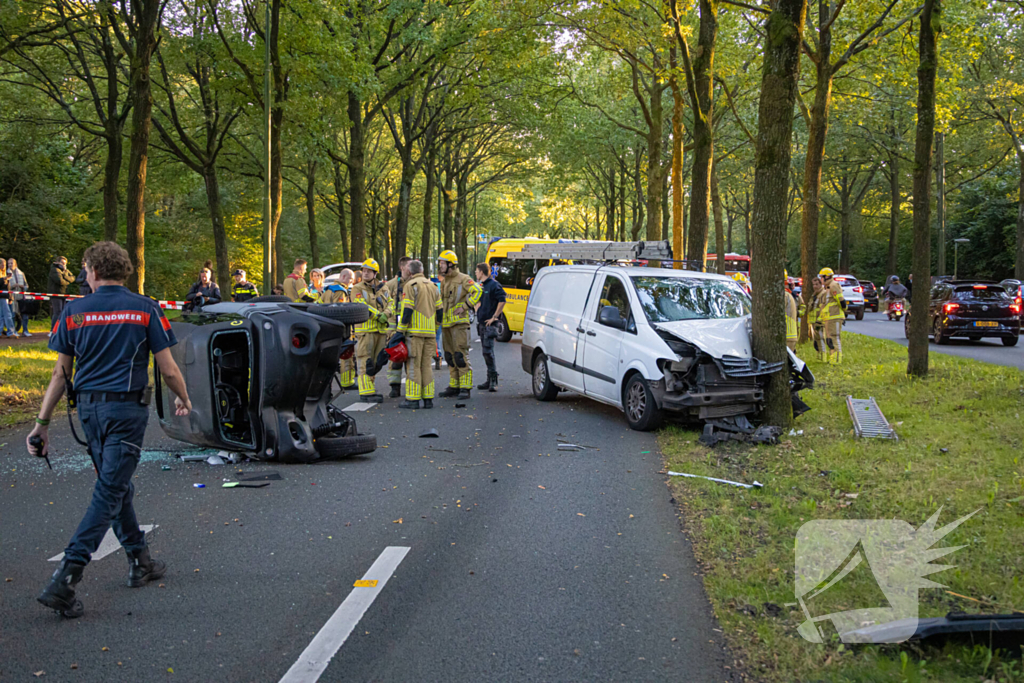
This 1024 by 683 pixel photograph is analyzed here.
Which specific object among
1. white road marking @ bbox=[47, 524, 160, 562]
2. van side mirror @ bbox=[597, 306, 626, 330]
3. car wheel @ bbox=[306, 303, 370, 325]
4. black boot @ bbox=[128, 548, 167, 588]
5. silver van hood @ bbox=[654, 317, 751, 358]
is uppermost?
car wheel @ bbox=[306, 303, 370, 325]

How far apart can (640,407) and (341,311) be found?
3.82 meters

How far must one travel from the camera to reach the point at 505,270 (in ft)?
81.0

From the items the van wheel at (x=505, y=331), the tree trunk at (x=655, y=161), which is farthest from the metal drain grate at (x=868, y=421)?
the tree trunk at (x=655, y=161)

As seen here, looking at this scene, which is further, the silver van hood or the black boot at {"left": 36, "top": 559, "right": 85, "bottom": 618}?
the silver van hood

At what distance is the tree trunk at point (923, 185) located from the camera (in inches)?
497

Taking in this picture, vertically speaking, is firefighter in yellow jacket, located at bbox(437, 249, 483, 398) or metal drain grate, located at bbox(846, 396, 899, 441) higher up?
firefighter in yellow jacket, located at bbox(437, 249, 483, 398)

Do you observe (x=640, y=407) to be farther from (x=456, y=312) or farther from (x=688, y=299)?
(x=456, y=312)

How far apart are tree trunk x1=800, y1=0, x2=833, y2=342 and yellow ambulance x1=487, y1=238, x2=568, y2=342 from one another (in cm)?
666

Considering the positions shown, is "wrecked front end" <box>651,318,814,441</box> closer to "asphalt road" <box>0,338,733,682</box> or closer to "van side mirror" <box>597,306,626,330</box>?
"van side mirror" <box>597,306,626,330</box>

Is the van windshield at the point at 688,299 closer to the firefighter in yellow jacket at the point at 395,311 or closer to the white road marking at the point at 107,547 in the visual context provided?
the firefighter in yellow jacket at the point at 395,311

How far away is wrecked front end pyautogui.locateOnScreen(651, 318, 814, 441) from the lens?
9469 mm

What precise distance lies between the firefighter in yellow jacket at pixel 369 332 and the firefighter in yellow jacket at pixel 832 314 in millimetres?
9023

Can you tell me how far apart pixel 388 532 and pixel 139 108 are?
1295cm

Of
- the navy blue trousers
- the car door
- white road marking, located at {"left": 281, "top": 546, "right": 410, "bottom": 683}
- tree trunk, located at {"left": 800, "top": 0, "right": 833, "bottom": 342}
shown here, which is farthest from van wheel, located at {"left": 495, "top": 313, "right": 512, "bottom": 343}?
the navy blue trousers
